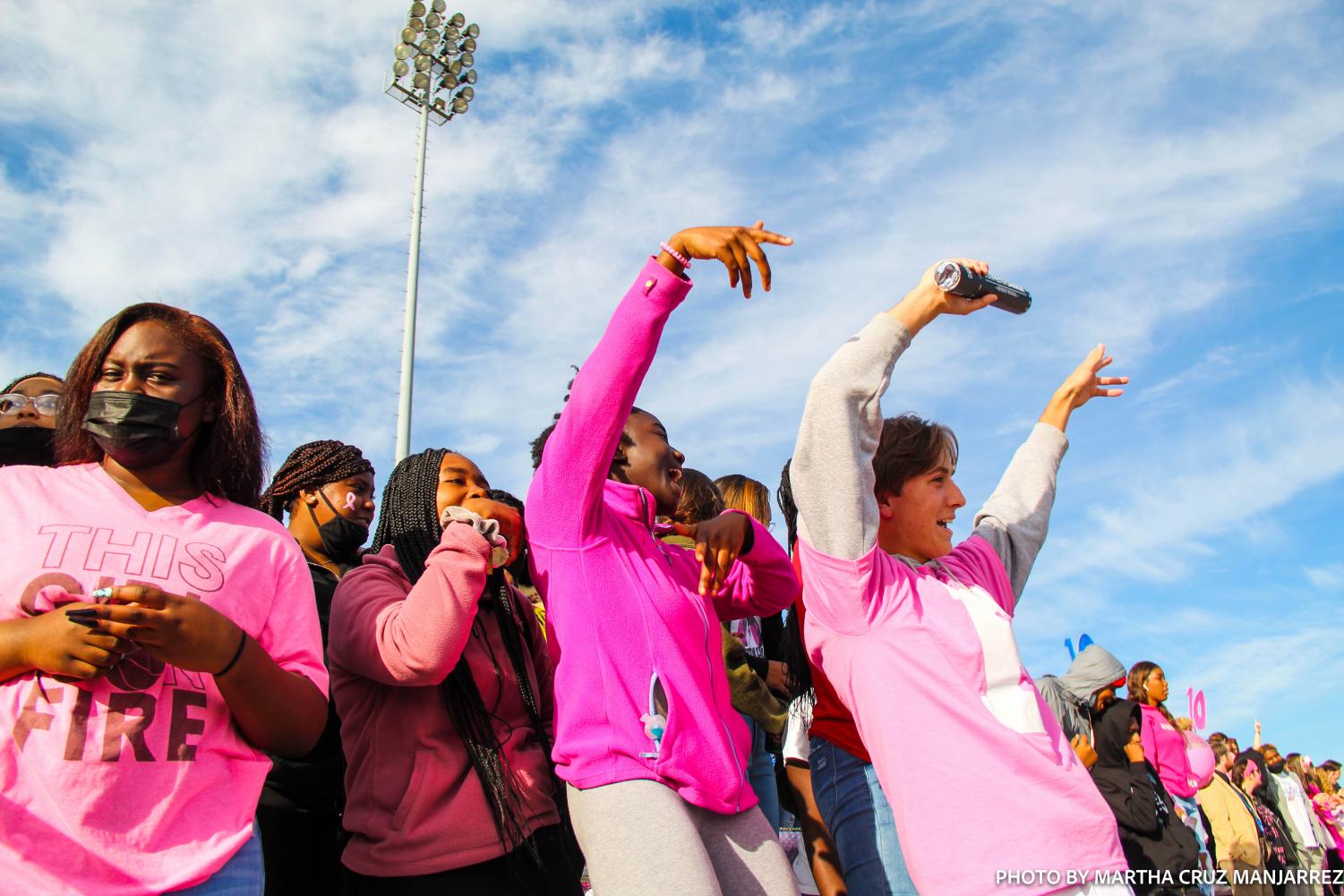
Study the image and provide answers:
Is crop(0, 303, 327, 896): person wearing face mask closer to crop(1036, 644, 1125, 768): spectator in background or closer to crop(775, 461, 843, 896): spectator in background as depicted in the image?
crop(775, 461, 843, 896): spectator in background

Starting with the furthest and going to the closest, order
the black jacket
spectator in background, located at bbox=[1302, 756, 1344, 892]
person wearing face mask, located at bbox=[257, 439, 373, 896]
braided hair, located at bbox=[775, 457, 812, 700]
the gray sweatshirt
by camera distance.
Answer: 1. spectator in background, located at bbox=[1302, 756, 1344, 892]
2. the black jacket
3. braided hair, located at bbox=[775, 457, 812, 700]
4. person wearing face mask, located at bbox=[257, 439, 373, 896]
5. the gray sweatshirt

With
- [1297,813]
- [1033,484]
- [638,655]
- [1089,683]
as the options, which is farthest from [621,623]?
[1297,813]

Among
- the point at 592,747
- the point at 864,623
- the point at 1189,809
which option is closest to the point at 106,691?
the point at 592,747

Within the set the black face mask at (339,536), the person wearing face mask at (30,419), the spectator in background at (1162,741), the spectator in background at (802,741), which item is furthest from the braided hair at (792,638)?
the spectator in background at (1162,741)

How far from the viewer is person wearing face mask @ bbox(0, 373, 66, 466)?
11.1ft

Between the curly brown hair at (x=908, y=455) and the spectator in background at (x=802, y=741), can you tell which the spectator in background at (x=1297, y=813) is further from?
the curly brown hair at (x=908, y=455)

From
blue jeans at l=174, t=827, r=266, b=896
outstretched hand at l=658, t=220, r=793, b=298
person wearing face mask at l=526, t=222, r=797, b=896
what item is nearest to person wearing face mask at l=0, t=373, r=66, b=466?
blue jeans at l=174, t=827, r=266, b=896

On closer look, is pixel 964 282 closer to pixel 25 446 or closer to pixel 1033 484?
pixel 1033 484

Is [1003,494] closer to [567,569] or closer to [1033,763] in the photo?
[1033,763]

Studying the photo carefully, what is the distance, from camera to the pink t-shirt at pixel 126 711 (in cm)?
206

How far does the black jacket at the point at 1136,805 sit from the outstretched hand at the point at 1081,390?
4.15 m

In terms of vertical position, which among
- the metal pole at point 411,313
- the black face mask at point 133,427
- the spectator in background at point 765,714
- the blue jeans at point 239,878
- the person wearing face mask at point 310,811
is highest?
the metal pole at point 411,313

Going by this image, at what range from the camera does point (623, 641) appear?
2713 mm

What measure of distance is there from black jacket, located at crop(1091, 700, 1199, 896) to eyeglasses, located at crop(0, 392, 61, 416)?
21.2 feet
